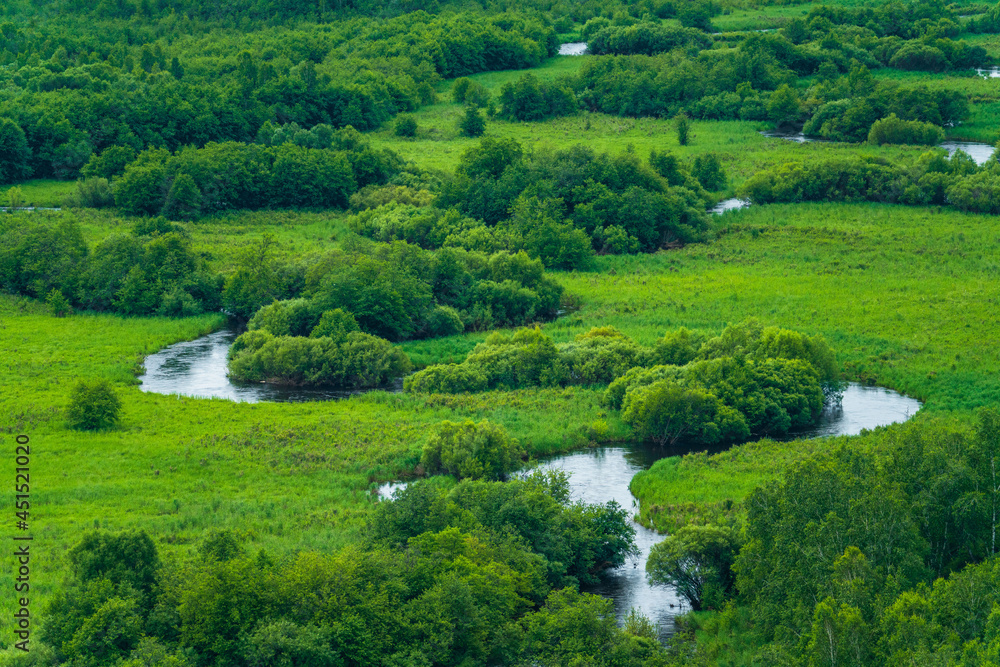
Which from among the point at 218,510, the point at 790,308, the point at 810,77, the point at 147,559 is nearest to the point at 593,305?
the point at 790,308

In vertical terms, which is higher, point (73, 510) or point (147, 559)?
point (147, 559)

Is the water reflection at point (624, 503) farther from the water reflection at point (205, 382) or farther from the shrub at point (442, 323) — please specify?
the shrub at point (442, 323)

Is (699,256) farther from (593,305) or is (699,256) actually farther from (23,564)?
(23,564)

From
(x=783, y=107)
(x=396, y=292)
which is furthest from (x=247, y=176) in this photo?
(x=783, y=107)

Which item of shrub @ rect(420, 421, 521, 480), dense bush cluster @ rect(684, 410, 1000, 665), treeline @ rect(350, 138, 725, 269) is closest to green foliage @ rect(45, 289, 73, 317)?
treeline @ rect(350, 138, 725, 269)

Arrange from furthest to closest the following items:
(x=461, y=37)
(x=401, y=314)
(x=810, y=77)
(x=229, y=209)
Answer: (x=461, y=37), (x=810, y=77), (x=229, y=209), (x=401, y=314)

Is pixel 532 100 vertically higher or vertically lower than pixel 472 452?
lower

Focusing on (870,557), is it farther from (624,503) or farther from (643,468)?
(643,468)
